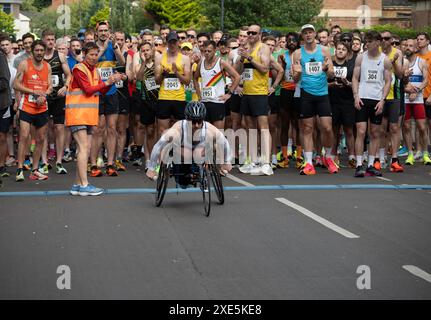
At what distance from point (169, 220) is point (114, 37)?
325 inches

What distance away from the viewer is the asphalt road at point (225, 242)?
853 cm

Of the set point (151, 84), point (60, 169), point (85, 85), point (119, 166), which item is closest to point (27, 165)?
point (60, 169)

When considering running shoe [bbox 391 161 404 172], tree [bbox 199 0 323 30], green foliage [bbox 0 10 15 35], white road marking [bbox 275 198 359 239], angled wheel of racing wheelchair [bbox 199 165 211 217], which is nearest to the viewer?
white road marking [bbox 275 198 359 239]

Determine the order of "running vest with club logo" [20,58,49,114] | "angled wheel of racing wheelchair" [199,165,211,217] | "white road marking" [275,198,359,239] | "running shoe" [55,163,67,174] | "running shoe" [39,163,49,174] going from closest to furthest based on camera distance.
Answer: "white road marking" [275,198,359,239] → "angled wheel of racing wheelchair" [199,165,211,217] → "running vest with club logo" [20,58,49,114] → "running shoe" [39,163,49,174] → "running shoe" [55,163,67,174]

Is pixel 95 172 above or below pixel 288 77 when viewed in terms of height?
below

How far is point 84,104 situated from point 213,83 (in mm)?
3373

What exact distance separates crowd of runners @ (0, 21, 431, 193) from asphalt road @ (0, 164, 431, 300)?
4.88 ft

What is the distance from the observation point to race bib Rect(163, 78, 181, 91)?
58.0ft

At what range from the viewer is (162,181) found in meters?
13.4

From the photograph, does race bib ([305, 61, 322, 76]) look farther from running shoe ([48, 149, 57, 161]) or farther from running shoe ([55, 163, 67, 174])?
running shoe ([48, 149, 57, 161])

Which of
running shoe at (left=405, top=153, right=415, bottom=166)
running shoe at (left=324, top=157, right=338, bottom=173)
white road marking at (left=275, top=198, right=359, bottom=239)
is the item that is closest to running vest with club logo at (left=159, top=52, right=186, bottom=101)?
running shoe at (left=324, top=157, right=338, bottom=173)

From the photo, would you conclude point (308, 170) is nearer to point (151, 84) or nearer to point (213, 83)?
point (213, 83)

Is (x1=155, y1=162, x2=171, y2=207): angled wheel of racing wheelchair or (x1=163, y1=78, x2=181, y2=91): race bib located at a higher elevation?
(x1=163, y1=78, x2=181, y2=91): race bib

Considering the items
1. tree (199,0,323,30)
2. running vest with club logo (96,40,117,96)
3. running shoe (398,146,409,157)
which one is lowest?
running shoe (398,146,409,157)
